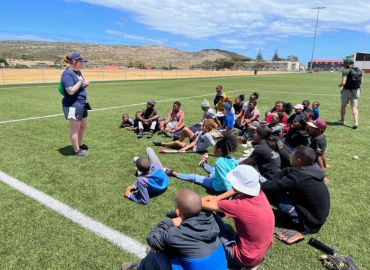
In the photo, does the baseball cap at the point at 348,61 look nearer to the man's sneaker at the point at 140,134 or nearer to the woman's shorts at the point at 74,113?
the man's sneaker at the point at 140,134

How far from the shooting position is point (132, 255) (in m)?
3.63

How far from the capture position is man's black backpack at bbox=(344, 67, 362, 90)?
35.6ft

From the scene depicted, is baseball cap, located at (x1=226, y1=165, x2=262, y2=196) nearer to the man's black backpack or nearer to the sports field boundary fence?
the man's black backpack

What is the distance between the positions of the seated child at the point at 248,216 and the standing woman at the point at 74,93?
13.3 feet

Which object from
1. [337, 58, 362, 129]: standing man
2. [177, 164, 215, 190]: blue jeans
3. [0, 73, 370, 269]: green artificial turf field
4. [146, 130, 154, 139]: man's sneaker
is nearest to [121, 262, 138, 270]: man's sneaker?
[0, 73, 370, 269]: green artificial turf field

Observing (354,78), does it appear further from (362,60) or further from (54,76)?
(362,60)

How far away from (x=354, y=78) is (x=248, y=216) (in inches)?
391

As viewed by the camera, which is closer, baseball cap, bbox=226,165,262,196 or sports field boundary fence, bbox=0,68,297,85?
baseball cap, bbox=226,165,262,196

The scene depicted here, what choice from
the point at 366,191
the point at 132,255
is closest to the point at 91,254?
the point at 132,255

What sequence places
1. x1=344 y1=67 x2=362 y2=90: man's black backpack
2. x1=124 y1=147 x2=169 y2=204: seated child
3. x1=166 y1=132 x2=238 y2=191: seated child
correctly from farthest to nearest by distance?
x1=344 y1=67 x2=362 y2=90: man's black backpack
x1=166 y1=132 x2=238 y2=191: seated child
x1=124 y1=147 x2=169 y2=204: seated child

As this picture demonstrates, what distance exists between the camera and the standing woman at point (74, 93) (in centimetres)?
604

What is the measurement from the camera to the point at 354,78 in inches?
431

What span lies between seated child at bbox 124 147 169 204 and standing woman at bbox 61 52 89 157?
2104 millimetres

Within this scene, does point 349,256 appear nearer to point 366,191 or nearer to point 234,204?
point 234,204
